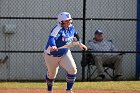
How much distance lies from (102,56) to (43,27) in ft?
6.73

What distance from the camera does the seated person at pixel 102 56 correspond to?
14.3 meters

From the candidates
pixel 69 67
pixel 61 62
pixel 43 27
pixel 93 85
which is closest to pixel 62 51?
pixel 61 62

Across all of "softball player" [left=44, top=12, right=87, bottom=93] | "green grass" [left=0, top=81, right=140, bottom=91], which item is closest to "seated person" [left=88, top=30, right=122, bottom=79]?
"green grass" [left=0, top=81, right=140, bottom=91]

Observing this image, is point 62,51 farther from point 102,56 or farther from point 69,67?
point 102,56

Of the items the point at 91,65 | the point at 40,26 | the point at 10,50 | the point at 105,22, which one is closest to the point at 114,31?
the point at 105,22

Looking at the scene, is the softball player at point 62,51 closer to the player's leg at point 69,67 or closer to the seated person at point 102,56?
the player's leg at point 69,67

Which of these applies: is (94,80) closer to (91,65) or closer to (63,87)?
(91,65)

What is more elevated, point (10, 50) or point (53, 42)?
point (53, 42)

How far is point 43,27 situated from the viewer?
15.0 m

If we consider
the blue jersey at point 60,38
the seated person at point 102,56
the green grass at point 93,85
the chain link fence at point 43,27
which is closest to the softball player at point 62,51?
the blue jersey at point 60,38

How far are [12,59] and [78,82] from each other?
2.32 meters

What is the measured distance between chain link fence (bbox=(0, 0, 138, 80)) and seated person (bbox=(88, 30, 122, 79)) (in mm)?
453

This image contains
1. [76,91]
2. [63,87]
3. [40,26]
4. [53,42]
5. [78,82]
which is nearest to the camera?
[53,42]

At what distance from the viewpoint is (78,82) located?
46.0 feet
